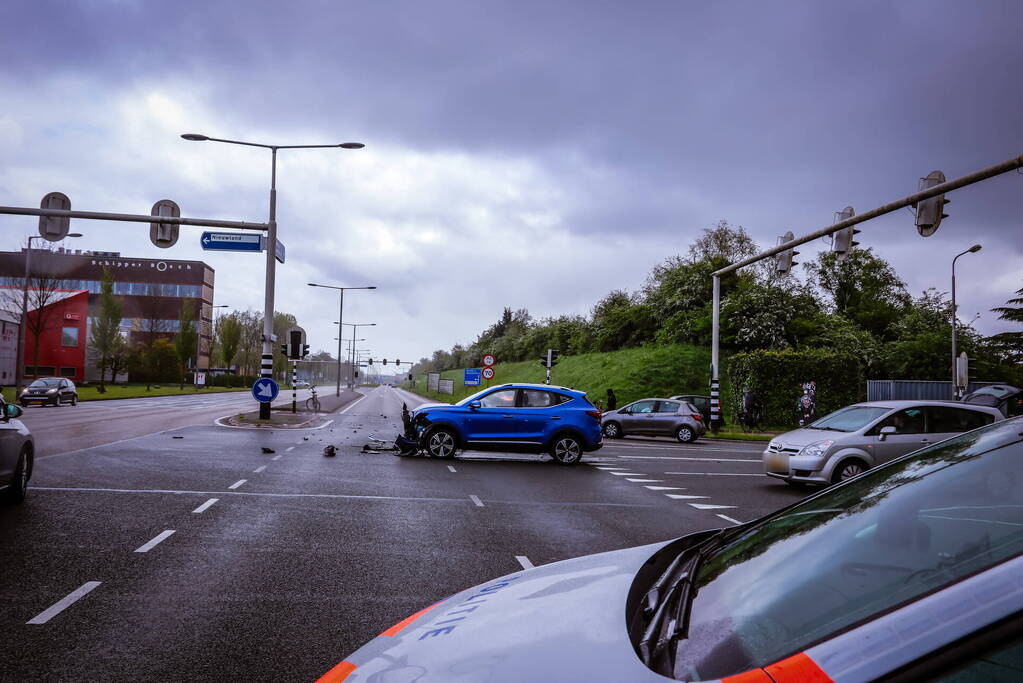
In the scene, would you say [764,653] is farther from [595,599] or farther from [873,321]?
[873,321]

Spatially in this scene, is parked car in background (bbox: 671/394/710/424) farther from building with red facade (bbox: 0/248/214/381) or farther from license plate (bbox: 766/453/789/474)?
building with red facade (bbox: 0/248/214/381)

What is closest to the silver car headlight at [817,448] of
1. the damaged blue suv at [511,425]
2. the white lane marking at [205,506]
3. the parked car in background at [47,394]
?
the damaged blue suv at [511,425]

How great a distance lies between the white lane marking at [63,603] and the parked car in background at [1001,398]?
31.1 metres

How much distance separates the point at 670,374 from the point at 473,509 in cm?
3162

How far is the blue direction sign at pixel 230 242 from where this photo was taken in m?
22.0

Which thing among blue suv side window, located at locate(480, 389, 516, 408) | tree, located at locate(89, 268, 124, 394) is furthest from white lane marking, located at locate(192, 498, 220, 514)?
tree, located at locate(89, 268, 124, 394)

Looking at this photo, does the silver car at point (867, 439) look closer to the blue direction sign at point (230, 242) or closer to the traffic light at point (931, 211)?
the traffic light at point (931, 211)

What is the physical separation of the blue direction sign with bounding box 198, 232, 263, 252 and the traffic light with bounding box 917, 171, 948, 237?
17.0 m

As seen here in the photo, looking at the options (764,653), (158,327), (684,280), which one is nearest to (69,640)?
(764,653)

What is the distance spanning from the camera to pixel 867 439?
12.3 metres

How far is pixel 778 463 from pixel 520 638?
11.8m

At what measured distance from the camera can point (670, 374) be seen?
40.2 metres

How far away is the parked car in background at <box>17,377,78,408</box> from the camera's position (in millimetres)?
37469

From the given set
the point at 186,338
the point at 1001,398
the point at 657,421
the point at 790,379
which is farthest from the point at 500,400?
the point at 186,338
